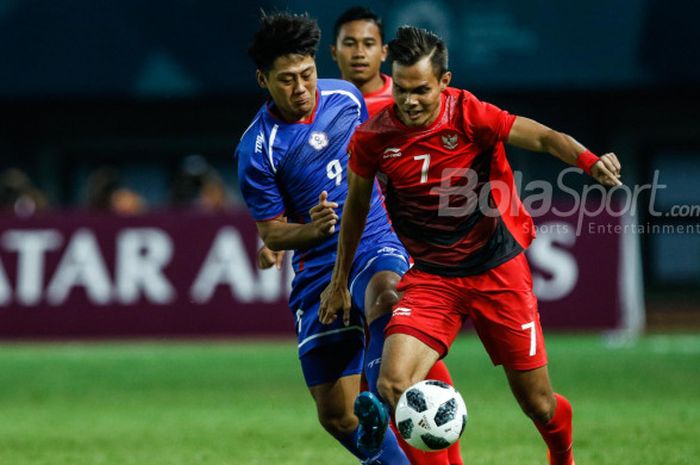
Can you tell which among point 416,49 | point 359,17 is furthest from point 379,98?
point 416,49

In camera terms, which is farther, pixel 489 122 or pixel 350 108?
pixel 350 108

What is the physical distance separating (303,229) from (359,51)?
2148mm

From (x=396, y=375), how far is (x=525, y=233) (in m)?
1.17

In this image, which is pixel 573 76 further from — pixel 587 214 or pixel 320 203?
pixel 320 203

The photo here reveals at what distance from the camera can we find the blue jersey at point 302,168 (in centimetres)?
760

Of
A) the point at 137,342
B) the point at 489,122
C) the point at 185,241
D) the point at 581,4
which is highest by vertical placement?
the point at 581,4

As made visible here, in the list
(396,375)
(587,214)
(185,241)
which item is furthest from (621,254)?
(396,375)

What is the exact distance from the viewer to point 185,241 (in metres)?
16.9

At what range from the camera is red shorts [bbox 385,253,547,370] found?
7083 mm

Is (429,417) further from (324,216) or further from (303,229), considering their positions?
(303,229)

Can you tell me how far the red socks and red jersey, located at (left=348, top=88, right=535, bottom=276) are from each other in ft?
2.77

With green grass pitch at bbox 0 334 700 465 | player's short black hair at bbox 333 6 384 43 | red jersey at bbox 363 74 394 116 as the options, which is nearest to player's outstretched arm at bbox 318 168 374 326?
red jersey at bbox 363 74 394 116

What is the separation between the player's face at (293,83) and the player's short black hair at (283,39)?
4cm

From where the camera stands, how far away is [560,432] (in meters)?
7.34
